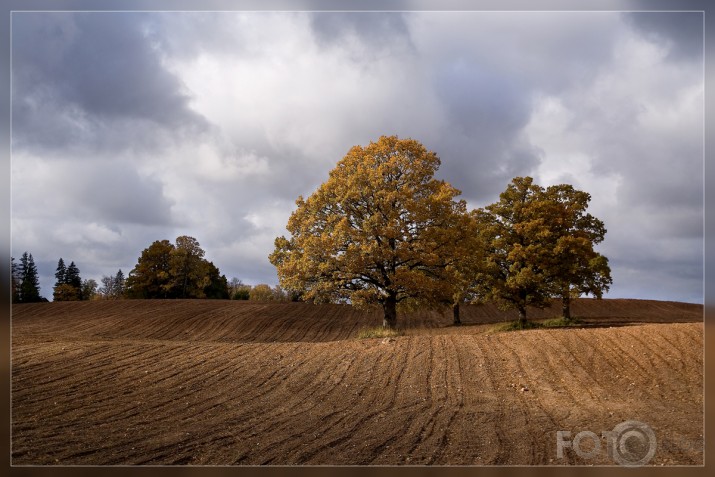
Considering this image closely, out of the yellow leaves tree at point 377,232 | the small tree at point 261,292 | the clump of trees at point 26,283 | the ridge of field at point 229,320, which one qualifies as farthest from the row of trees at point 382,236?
the small tree at point 261,292

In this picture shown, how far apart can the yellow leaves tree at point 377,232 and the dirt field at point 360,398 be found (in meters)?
5.91

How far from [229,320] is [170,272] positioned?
1240 inches

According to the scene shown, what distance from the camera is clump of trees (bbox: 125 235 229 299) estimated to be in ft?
237

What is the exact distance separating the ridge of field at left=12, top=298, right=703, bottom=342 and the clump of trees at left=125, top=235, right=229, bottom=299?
17.6 meters

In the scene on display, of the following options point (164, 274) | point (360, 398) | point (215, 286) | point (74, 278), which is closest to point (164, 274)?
point (164, 274)

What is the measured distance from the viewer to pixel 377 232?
29234 millimetres

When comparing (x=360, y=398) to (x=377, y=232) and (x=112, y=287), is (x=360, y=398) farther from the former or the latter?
(x=112, y=287)

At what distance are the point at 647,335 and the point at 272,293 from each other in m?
90.3

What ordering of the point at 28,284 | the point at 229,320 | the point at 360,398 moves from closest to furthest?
the point at 360,398 < the point at 229,320 < the point at 28,284

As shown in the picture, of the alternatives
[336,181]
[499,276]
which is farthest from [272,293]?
[336,181]

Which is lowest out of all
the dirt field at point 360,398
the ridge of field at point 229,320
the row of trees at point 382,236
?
the dirt field at point 360,398

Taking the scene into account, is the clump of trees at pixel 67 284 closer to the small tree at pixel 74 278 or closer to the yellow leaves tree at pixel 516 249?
the small tree at pixel 74 278

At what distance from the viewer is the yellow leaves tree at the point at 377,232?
29.4 meters

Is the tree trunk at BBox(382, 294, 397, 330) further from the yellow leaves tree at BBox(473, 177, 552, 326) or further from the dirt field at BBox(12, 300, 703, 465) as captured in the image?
the yellow leaves tree at BBox(473, 177, 552, 326)
